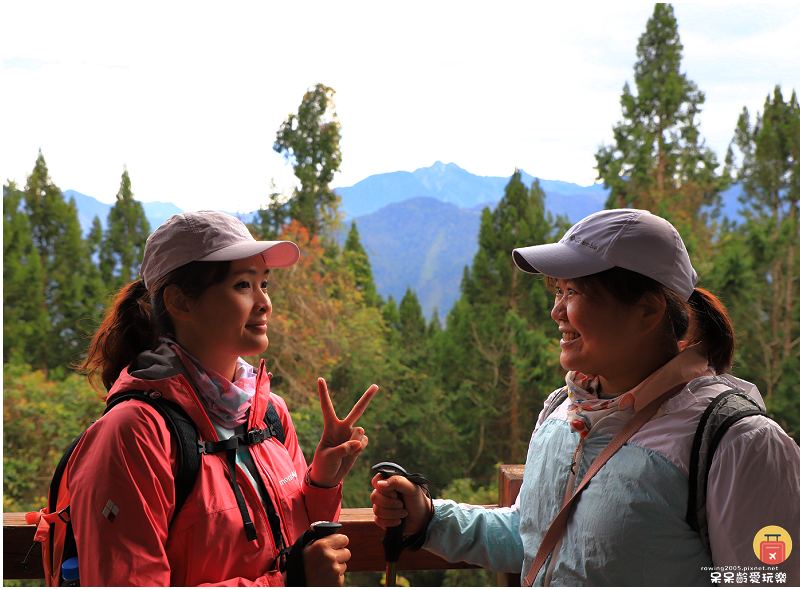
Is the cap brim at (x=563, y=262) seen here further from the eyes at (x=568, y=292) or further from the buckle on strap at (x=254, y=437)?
the buckle on strap at (x=254, y=437)

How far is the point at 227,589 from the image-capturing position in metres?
0.97

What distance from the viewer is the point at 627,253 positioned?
3.53 feet

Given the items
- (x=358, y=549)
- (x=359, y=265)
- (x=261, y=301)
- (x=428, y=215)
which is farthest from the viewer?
(x=428, y=215)

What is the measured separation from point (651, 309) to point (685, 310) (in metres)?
0.08

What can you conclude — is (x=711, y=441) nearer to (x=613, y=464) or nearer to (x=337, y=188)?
(x=613, y=464)

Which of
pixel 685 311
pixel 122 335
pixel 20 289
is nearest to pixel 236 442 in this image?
pixel 122 335

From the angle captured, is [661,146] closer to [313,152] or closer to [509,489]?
[313,152]

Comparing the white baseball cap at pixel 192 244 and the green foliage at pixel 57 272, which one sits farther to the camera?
the green foliage at pixel 57 272

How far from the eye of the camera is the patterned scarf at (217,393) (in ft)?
3.68

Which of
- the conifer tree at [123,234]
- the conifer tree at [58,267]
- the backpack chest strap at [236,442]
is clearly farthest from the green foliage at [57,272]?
the backpack chest strap at [236,442]

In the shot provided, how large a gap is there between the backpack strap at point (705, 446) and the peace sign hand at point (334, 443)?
60 cm

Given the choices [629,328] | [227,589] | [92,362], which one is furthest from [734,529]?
[92,362]

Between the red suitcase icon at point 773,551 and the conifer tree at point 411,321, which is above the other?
the red suitcase icon at point 773,551

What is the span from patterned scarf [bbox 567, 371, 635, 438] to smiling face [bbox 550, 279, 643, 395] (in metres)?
0.06
